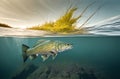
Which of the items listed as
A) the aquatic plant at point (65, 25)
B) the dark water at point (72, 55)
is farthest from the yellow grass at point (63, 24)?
the dark water at point (72, 55)

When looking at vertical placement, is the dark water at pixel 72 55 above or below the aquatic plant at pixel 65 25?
below

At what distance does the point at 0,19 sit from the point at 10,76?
8.21 feet

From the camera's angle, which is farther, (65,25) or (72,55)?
(72,55)

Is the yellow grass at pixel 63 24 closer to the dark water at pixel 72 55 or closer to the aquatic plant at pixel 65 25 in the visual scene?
the aquatic plant at pixel 65 25

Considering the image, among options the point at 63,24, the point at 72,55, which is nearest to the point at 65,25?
the point at 63,24

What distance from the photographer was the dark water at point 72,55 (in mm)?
4606

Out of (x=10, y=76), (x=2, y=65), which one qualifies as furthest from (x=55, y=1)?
(x=2, y=65)

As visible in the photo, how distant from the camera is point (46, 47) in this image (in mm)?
Answer: 3553

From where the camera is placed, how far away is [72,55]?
571 centimetres

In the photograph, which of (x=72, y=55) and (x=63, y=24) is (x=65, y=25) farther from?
(x=72, y=55)

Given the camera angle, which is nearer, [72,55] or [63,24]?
[63,24]

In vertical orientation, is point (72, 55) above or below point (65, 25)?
below

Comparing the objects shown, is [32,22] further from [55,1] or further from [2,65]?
[2,65]

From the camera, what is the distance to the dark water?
4.61 meters
